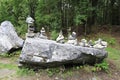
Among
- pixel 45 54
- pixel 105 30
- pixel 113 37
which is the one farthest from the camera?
pixel 105 30

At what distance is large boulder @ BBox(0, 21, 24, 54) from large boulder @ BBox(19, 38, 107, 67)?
2311mm

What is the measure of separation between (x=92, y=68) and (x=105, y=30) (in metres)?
4.81

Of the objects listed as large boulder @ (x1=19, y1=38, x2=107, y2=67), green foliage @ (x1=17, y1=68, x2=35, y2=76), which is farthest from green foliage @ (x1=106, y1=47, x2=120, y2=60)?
green foliage @ (x1=17, y1=68, x2=35, y2=76)

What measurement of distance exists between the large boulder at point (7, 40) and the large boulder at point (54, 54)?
7.58ft

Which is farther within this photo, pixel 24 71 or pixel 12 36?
pixel 12 36

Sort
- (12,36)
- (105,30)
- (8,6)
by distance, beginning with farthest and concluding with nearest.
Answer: (8,6)
(105,30)
(12,36)

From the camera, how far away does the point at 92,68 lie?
249 inches

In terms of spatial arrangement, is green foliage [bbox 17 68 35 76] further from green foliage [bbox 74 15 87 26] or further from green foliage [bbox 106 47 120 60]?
green foliage [bbox 74 15 87 26]

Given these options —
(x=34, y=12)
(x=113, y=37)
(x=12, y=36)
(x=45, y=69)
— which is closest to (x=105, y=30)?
(x=113, y=37)

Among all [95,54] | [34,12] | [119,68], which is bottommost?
[119,68]

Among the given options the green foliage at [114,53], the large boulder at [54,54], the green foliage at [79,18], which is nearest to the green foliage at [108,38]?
the green foliage at [114,53]

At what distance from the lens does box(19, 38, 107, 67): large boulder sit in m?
6.07

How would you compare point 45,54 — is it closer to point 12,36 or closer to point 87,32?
point 12,36

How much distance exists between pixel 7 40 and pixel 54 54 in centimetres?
311
